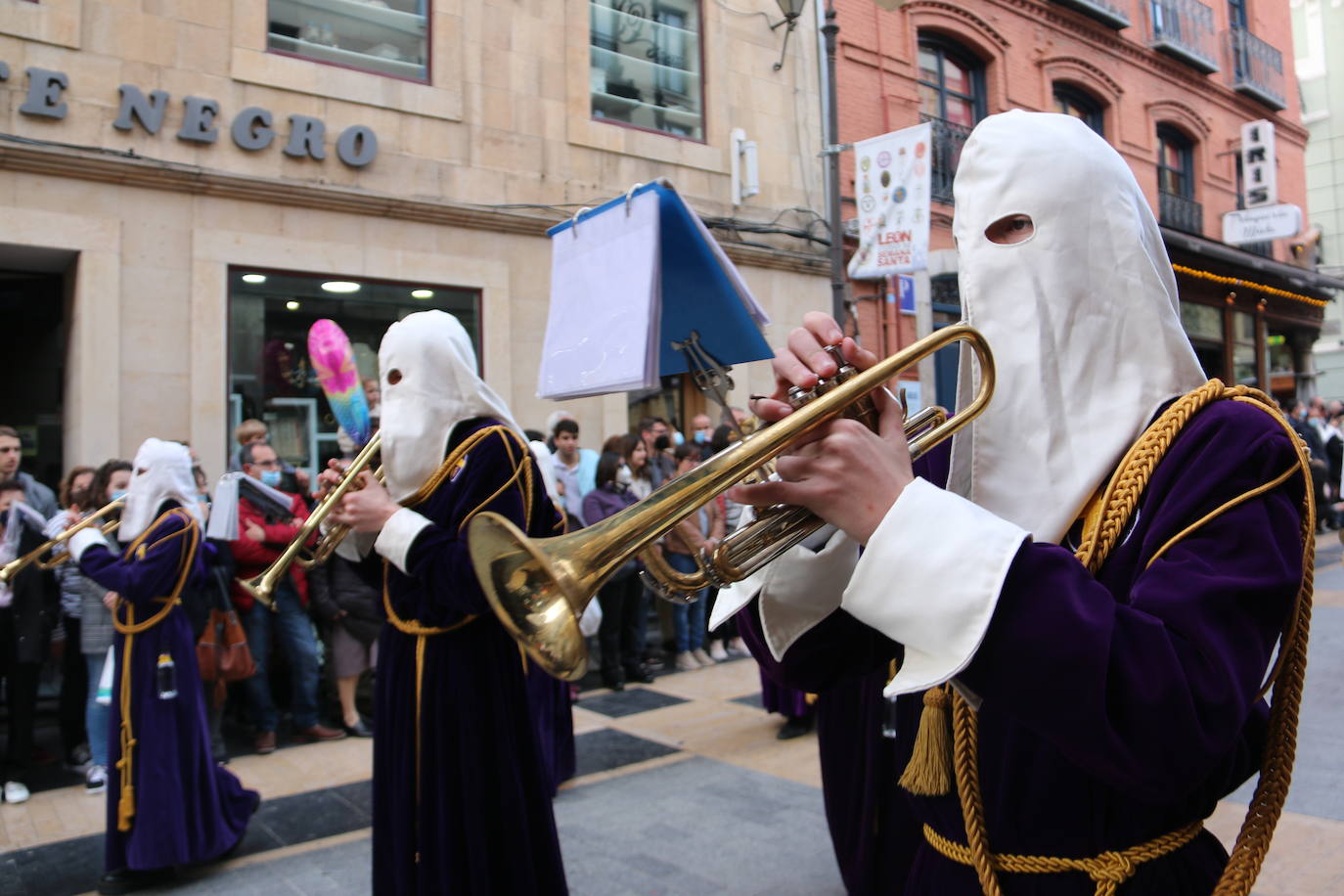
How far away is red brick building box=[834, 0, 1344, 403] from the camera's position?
42.5ft

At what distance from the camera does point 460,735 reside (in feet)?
9.84

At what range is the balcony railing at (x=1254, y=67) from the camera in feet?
64.5

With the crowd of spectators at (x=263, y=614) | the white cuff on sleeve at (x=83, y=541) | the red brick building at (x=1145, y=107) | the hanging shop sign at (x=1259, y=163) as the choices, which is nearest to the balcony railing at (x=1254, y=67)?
the red brick building at (x=1145, y=107)

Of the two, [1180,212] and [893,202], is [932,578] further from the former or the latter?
[1180,212]

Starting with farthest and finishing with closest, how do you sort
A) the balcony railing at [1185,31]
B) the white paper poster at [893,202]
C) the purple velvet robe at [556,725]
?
the balcony railing at [1185,31], the white paper poster at [893,202], the purple velvet robe at [556,725]

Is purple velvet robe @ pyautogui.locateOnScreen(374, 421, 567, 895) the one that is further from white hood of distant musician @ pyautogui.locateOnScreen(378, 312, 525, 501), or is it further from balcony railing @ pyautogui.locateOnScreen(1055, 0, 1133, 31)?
balcony railing @ pyautogui.locateOnScreen(1055, 0, 1133, 31)

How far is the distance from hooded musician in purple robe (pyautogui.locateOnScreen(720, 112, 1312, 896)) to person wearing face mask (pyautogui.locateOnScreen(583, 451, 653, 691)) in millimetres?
5893

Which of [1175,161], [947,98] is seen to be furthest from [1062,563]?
[1175,161]

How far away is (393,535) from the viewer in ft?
9.68

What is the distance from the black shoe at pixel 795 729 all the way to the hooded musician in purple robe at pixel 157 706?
3060mm

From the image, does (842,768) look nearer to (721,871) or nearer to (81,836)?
(721,871)

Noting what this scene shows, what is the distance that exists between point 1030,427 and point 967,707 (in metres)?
0.46

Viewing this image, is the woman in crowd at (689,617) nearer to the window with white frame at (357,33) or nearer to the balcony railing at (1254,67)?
the window with white frame at (357,33)

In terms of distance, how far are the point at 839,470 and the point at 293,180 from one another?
8157 millimetres
